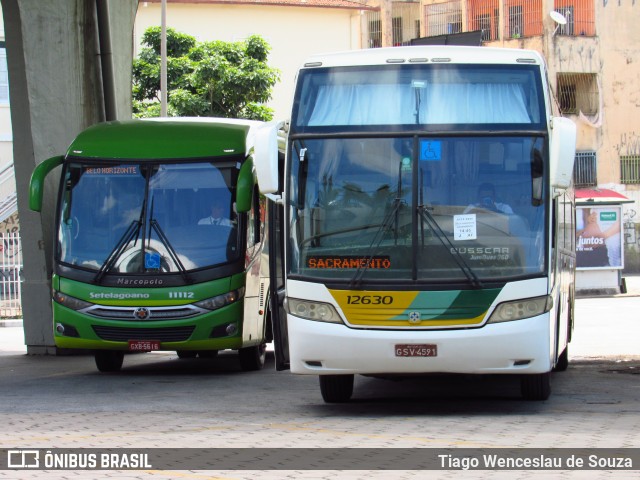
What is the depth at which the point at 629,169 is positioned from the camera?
60375 mm

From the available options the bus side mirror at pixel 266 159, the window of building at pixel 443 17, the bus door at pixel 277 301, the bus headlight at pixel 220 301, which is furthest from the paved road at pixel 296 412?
the window of building at pixel 443 17

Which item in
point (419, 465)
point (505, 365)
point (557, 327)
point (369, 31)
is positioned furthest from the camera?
point (369, 31)

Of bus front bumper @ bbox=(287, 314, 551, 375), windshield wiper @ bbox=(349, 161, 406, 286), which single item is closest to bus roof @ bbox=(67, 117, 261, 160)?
windshield wiper @ bbox=(349, 161, 406, 286)

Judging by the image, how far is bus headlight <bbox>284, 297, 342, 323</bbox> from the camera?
453 inches

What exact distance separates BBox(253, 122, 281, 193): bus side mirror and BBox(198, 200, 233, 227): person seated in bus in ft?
15.0

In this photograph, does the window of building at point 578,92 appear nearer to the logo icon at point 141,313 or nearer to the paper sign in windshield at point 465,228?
the logo icon at point 141,313

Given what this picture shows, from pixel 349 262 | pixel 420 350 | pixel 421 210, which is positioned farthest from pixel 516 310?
pixel 349 262

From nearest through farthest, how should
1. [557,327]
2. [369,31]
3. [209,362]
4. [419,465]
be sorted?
[419,465], [557,327], [209,362], [369,31]

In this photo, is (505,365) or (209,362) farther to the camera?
(209,362)

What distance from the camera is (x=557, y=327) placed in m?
12.7

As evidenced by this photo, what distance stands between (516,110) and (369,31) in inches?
2192

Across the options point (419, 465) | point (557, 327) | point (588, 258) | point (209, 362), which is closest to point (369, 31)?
point (588, 258)

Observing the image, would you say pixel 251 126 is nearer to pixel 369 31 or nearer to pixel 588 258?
pixel 588 258

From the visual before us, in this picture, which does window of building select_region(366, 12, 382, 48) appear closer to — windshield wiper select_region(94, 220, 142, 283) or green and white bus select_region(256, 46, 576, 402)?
windshield wiper select_region(94, 220, 142, 283)
